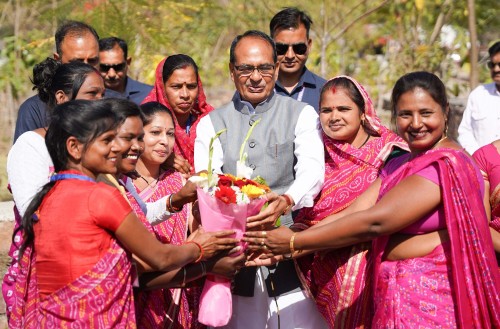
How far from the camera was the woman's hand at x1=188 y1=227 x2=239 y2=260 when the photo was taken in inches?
174

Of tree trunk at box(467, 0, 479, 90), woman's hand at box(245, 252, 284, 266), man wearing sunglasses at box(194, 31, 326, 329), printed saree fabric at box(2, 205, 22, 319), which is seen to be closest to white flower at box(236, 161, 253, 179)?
man wearing sunglasses at box(194, 31, 326, 329)

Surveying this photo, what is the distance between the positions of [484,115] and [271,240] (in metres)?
3.74

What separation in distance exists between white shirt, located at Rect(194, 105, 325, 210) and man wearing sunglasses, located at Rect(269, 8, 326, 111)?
1278 mm

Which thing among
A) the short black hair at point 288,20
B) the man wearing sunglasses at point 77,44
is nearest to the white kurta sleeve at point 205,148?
the man wearing sunglasses at point 77,44

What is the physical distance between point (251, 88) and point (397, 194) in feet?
4.38

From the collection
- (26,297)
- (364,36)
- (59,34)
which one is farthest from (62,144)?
(364,36)

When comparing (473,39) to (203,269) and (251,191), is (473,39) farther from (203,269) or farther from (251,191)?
(203,269)

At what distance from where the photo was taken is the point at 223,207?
4.46 metres

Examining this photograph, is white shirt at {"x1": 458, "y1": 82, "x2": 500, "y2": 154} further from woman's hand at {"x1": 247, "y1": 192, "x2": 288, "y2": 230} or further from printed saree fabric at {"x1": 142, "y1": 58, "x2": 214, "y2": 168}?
woman's hand at {"x1": 247, "y1": 192, "x2": 288, "y2": 230}

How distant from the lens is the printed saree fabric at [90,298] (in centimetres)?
365

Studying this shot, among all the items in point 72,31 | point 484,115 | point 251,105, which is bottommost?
point 251,105

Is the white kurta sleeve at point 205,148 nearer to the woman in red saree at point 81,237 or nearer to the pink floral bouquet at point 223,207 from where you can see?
the pink floral bouquet at point 223,207

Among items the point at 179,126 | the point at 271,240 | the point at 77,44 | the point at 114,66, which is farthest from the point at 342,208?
the point at 114,66

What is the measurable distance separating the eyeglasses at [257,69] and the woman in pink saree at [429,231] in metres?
0.98
